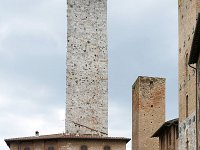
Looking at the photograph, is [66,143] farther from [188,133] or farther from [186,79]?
[188,133]

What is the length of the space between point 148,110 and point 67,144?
6.14m

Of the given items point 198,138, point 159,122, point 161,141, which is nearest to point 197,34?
point 198,138

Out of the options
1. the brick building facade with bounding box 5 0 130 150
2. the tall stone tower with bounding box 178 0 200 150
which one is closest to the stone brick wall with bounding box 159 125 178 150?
the tall stone tower with bounding box 178 0 200 150

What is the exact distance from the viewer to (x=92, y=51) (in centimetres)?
5141

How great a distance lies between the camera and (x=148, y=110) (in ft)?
148

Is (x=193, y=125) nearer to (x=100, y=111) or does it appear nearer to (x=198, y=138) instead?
(x=198, y=138)

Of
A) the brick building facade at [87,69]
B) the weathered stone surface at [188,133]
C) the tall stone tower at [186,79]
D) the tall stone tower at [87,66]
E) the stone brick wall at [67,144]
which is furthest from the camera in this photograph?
the tall stone tower at [87,66]

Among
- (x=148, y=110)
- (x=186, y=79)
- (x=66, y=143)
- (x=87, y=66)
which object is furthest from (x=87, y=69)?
(x=186, y=79)

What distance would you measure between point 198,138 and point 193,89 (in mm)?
3569

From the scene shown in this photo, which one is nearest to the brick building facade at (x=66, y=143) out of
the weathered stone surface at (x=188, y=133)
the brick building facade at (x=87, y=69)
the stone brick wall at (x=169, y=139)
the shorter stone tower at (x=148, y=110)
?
the shorter stone tower at (x=148, y=110)

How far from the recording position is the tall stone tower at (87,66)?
50.2m

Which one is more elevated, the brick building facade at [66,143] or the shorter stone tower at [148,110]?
the shorter stone tower at [148,110]

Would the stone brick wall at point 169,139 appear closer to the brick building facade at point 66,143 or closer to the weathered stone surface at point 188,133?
the weathered stone surface at point 188,133

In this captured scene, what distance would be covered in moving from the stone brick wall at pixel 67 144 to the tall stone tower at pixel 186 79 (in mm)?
15886
